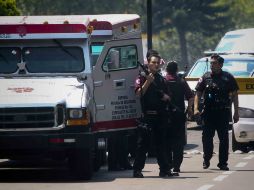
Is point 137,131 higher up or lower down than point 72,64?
lower down

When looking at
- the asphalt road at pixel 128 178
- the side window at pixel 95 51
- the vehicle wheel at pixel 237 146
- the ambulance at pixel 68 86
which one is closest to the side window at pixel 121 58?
the ambulance at pixel 68 86

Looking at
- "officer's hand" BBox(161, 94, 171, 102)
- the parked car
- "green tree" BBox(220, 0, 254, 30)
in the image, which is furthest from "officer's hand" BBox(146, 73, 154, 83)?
"green tree" BBox(220, 0, 254, 30)

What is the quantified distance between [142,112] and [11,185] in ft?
8.01

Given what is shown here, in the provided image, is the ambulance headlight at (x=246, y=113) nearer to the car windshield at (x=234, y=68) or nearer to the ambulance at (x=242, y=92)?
the ambulance at (x=242, y=92)

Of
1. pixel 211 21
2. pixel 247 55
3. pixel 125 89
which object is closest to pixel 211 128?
pixel 125 89

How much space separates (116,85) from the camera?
17953 mm

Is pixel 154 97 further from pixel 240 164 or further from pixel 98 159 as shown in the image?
pixel 240 164

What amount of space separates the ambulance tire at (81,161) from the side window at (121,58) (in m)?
1.65

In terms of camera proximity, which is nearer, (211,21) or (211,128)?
(211,128)

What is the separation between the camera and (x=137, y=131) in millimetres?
17328

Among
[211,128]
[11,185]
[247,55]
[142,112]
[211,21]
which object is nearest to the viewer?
[11,185]

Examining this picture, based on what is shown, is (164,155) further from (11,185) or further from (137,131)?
(11,185)

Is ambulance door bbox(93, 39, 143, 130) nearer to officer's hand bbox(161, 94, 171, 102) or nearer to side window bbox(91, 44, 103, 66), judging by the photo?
side window bbox(91, 44, 103, 66)

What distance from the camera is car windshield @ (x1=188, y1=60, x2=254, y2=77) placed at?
29516mm
